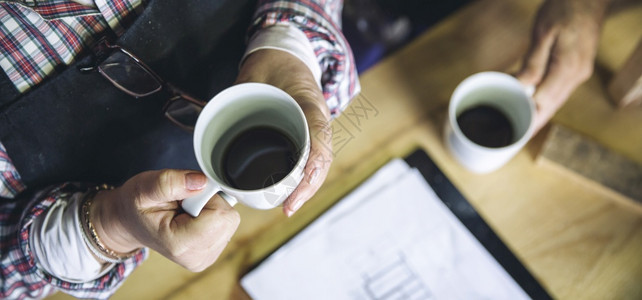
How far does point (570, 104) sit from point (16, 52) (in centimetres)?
78

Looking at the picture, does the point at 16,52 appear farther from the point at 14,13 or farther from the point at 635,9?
the point at 635,9

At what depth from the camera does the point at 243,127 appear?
50cm

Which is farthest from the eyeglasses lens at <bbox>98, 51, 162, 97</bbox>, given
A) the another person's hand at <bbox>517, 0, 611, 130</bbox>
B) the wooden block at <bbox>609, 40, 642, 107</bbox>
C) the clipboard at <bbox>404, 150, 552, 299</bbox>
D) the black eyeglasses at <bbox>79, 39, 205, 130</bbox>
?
the wooden block at <bbox>609, 40, 642, 107</bbox>

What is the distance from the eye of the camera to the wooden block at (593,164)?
2.02 ft

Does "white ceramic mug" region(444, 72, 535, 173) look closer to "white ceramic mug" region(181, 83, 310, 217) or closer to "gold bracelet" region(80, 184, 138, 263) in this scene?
"white ceramic mug" region(181, 83, 310, 217)

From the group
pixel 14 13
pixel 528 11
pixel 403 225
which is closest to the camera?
pixel 14 13

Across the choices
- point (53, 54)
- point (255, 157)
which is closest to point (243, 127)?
point (255, 157)

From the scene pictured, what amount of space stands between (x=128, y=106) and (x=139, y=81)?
0.04m

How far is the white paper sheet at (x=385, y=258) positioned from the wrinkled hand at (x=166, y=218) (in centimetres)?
14

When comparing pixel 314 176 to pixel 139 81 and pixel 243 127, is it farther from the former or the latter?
pixel 139 81

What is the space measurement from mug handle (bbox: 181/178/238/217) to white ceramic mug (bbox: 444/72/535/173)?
0.32m

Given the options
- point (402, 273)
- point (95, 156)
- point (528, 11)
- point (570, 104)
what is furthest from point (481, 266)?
point (95, 156)

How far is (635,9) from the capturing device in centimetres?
72

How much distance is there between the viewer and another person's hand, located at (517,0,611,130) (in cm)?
63
